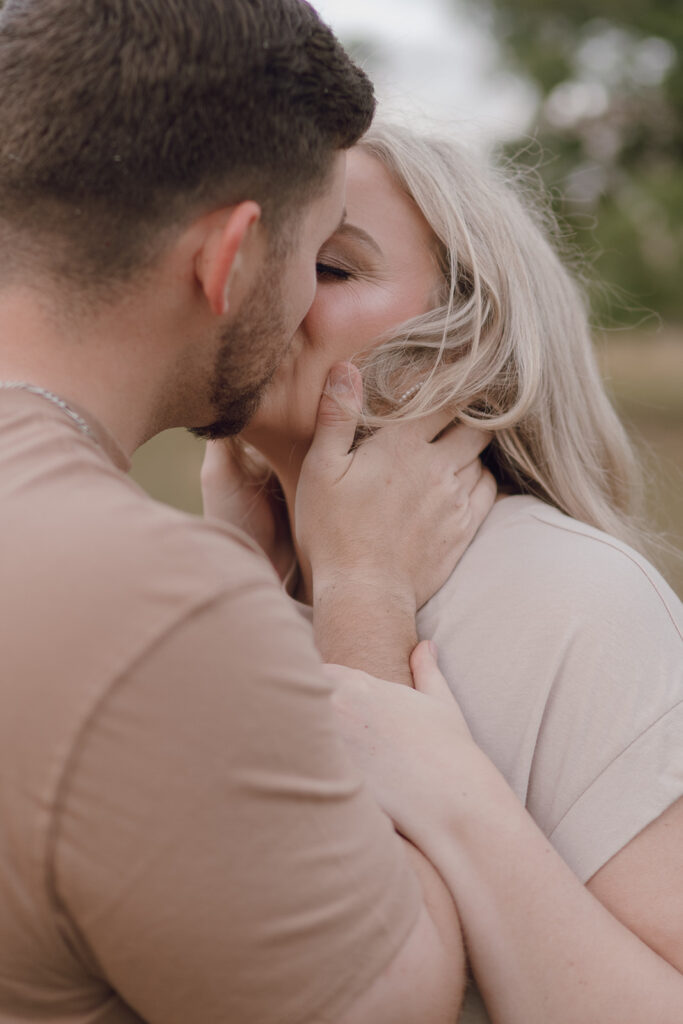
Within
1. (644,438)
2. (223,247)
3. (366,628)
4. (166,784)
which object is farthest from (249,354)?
(644,438)

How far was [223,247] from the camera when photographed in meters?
1.82

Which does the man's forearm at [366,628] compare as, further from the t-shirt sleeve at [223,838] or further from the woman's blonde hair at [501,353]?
the t-shirt sleeve at [223,838]

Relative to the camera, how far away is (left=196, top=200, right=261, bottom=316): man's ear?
1.82m

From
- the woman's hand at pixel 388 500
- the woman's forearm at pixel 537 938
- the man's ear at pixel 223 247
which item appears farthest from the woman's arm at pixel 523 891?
the man's ear at pixel 223 247

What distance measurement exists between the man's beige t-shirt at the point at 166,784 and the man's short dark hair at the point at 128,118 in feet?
1.74

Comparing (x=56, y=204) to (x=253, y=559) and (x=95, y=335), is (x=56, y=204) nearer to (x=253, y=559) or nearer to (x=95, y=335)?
(x=95, y=335)

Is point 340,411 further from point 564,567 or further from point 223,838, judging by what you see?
point 223,838

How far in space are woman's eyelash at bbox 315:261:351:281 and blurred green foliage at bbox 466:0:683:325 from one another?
1721 cm

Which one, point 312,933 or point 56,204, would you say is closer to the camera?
point 312,933

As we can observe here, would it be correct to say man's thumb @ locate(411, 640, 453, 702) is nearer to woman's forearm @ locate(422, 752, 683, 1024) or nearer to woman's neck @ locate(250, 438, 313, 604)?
woman's forearm @ locate(422, 752, 683, 1024)

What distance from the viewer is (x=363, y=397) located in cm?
259

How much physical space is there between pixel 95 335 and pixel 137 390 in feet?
0.44

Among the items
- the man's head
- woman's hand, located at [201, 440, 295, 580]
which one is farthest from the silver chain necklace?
woman's hand, located at [201, 440, 295, 580]

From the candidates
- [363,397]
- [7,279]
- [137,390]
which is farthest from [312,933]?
[363,397]
